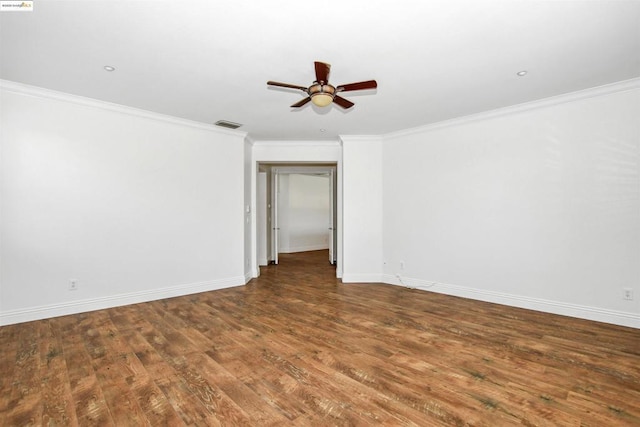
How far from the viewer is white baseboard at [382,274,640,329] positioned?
3311 mm

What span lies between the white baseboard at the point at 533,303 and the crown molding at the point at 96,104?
14.0 feet

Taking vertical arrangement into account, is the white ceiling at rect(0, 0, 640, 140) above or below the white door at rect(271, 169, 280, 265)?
above

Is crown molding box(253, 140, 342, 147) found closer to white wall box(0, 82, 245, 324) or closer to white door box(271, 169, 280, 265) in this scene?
white wall box(0, 82, 245, 324)

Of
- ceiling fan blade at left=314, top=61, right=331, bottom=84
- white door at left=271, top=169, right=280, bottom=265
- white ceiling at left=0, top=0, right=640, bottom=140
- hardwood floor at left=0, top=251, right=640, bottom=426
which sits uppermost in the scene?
white ceiling at left=0, top=0, right=640, bottom=140

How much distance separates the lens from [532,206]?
154 inches

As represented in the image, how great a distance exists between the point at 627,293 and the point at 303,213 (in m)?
7.77

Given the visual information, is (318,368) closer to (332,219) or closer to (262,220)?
(332,219)

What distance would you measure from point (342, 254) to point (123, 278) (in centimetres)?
356

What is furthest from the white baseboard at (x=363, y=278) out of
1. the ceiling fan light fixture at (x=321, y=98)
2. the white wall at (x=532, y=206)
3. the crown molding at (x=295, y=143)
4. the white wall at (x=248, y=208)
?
the ceiling fan light fixture at (x=321, y=98)

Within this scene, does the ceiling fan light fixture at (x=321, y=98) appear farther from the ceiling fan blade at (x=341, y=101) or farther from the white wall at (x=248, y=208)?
the white wall at (x=248, y=208)

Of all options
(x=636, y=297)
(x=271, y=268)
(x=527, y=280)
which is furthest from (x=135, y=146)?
(x=636, y=297)

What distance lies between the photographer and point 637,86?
3217 millimetres

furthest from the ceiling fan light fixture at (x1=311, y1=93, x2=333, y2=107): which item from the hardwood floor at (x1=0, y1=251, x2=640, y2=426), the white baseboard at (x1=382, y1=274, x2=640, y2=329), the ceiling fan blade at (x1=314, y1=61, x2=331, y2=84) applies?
the white baseboard at (x1=382, y1=274, x2=640, y2=329)

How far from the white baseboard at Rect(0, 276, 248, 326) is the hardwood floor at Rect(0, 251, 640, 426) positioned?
0.14 meters
